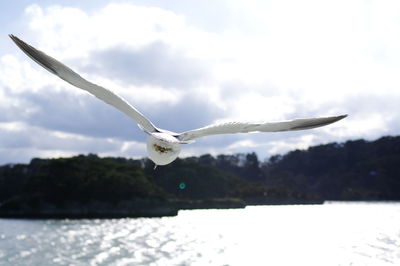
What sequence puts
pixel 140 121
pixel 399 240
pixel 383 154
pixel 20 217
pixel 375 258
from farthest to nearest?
pixel 383 154, pixel 20 217, pixel 399 240, pixel 375 258, pixel 140 121

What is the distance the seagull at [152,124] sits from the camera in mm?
6871

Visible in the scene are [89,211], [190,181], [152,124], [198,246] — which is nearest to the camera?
[152,124]

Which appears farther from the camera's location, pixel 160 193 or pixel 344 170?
pixel 344 170

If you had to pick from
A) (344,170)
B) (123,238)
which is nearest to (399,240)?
(123,238)

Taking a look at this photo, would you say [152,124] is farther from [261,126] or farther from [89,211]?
[89,211]

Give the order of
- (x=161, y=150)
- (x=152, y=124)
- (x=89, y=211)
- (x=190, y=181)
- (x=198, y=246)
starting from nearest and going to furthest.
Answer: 1. (x=152, y=124)
2. (x=161, y=150)
3. (x=198, y=246)
4. (x=89, y=211)
5. (x=190, y=181)

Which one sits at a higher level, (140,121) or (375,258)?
(140,121)

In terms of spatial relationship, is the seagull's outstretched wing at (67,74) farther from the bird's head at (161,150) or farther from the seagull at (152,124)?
the bird's head at (161,150)

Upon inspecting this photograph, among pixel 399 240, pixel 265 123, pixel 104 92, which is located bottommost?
pixel 399 240

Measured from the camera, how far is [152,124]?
685 centimetres

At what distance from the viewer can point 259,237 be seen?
210 feet

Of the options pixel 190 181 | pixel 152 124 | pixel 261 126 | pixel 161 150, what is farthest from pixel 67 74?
pixel 190 181

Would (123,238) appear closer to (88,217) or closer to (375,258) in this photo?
(375,258)

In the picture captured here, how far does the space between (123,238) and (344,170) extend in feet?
452
